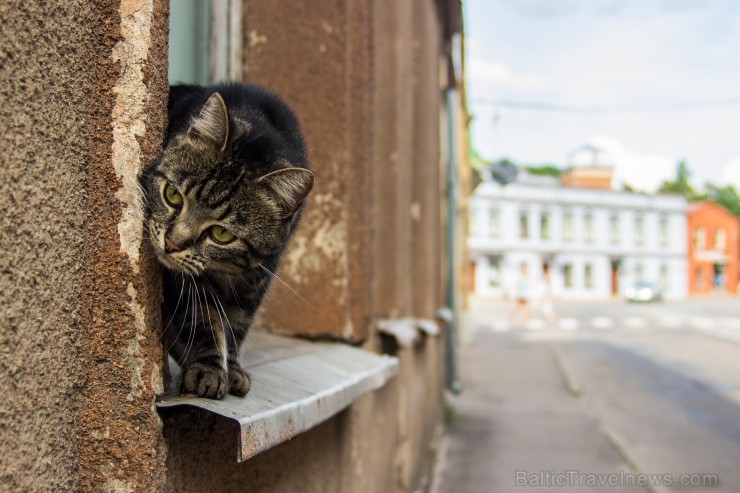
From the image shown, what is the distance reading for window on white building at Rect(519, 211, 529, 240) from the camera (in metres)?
46.2

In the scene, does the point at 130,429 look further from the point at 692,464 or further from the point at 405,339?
the point at 692,464

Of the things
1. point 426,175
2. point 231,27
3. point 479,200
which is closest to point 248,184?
point 231,27

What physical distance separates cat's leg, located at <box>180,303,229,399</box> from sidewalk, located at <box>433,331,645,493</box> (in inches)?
143

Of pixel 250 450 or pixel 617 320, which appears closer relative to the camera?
pixel 250 450

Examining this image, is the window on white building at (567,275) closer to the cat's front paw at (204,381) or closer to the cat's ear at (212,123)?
the cat's ear at (212,123)

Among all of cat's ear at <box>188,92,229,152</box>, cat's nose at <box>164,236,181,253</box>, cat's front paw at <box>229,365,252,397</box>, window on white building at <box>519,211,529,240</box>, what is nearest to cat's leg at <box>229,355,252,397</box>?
cat's front paw at <box>229,365,252,397</box>

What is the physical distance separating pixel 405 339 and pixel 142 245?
2.52 meters

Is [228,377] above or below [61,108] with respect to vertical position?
below

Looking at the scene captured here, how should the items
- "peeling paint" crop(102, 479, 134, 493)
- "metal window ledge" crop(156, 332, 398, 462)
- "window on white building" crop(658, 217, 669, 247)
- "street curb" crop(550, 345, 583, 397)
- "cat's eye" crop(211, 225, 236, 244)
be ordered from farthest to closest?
"window on white building" crop(658, 217, 669, 247), "street curb" crop(550, 345, 583, 397), "cat's eye" crop(211, 225, 236, 244), "metal window ledge" crop(156, 332, 398, 462), "peeling paint" crop(102, 479, 134, 493)

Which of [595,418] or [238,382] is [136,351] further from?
[595,418]

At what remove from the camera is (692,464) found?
19.9ft

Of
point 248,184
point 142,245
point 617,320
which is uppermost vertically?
point 248,184

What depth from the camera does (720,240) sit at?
5412cm

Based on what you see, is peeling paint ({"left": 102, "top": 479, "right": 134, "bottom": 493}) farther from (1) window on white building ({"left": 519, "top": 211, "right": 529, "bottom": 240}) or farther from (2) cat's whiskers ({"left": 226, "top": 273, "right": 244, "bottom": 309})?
(1) window on white building ({"left": 519, "top": 211, "right": 529, "bottom": 240})
